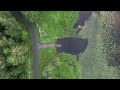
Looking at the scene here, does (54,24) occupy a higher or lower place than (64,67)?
higher

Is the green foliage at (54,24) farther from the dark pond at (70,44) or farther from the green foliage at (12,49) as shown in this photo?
the green foliage at (12,49)

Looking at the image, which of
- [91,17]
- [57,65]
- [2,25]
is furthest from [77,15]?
[2,25]

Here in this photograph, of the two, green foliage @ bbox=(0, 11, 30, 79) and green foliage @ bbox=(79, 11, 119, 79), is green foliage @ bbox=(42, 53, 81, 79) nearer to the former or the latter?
green foliage @ bbox=(79, 11, 119, 79)

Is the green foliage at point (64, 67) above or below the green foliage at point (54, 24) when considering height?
below

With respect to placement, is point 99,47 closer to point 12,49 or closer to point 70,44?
point 70,44

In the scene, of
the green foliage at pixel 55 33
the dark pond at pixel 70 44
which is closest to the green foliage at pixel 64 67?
the green foliage at pixel 55 33

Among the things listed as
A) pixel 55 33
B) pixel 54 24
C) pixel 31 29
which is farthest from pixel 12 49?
pixel 54 24

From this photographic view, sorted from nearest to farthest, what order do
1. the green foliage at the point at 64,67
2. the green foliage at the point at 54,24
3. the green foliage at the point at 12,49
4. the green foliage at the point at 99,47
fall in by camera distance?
the green foliage at the point at 12,49 → the green foliage at the point at 64,67 → the green foliage at the point at 54,24 → the green foliage at the point at 99,47

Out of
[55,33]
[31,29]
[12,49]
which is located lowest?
[12,49]

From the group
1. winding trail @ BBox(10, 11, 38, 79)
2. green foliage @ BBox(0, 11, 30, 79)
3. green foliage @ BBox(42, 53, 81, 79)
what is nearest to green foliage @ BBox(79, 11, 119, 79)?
green foliage @ BBox(42, 53, 81, 79)
